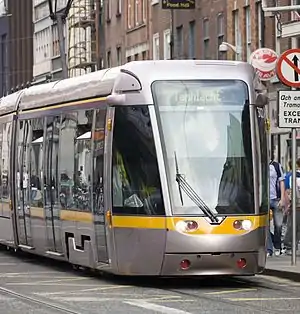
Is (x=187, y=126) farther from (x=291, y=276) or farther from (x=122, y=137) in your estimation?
(x=291, y=276)

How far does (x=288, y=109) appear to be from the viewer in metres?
21.9

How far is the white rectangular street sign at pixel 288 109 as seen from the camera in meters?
21.9

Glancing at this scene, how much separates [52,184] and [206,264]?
4.52 metres

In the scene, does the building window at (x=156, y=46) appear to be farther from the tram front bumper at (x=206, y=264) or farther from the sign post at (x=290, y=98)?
the tram front bumper at (x=206, y=264)

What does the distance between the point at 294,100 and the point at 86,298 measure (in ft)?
19.0

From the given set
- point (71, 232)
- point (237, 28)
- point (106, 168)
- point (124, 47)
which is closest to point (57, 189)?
point (71, 232)

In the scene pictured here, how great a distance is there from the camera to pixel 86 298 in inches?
696

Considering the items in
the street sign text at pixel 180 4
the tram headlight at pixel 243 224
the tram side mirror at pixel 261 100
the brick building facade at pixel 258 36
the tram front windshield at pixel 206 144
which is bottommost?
the tram headlight at pixel 243 224

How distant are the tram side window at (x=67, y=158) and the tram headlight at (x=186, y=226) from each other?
9.90 ft

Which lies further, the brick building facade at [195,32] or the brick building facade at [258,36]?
the brick building facade at [195,32]

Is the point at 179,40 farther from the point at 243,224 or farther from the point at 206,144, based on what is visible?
the point at 243,224

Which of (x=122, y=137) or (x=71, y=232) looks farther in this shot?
(x=71, y=232)

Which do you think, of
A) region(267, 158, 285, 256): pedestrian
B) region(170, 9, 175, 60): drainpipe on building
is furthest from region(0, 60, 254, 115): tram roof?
region(170, 9, 175, 60): drainpipe on building

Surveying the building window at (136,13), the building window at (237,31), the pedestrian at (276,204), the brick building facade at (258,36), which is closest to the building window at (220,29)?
the brick building facade at (258,36)
